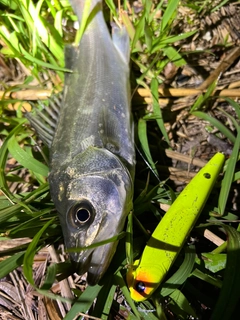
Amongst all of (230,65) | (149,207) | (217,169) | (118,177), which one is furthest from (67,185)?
(230,65)

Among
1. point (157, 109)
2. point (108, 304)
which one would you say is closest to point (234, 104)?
point (157, 109)

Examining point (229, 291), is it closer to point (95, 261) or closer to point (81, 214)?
point (95, 261)

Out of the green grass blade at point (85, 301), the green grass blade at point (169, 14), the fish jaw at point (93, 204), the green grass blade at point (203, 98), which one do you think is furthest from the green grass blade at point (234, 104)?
the green grass blade at point (85, 301)

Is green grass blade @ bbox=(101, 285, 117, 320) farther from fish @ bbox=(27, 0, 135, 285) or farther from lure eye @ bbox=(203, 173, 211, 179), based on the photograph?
lure eye @ bbox=(203, 173, 211, 179)

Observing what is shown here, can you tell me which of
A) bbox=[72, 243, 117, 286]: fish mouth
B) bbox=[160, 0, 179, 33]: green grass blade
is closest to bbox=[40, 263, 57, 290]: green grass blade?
bbox=[72, 243, 117, 286]: fish mouth

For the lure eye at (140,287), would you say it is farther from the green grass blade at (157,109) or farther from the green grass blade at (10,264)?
the green grass blade at (157,109)

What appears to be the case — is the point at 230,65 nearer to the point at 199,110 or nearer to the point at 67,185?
the point at 199,110
